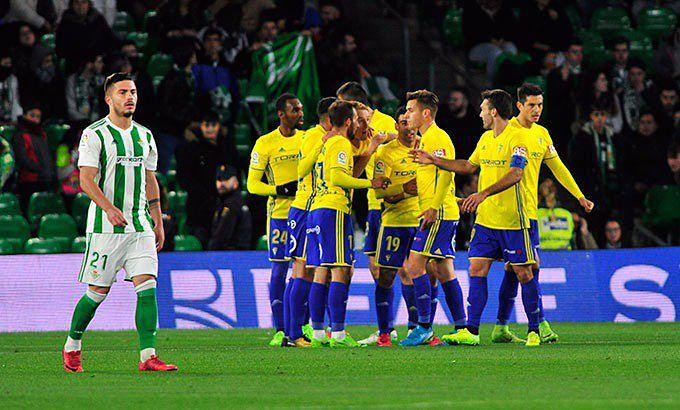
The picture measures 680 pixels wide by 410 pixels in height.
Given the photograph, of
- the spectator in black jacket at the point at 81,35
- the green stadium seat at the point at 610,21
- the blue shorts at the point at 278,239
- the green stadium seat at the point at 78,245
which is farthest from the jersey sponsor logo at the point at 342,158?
the green stadium seat at the point at 610,21

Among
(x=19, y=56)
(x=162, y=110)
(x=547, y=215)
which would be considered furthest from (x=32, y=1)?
(x=547, y=215)

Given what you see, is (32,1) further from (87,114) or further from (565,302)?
(565,302)

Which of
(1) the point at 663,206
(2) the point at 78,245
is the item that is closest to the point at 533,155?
(1) the point at 663,206

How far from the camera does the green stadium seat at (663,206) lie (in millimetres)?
20141

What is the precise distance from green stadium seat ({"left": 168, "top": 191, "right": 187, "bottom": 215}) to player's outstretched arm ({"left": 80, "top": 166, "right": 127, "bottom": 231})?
1014cm

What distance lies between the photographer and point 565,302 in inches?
685

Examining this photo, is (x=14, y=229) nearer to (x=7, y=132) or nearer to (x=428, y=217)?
(x=7, y=132)

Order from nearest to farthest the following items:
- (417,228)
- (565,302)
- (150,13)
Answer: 1. (417,228)
2. (565,302)
3. (150,13)

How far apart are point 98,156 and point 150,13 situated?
13.0 metres

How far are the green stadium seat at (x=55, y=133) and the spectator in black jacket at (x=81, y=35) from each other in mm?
890

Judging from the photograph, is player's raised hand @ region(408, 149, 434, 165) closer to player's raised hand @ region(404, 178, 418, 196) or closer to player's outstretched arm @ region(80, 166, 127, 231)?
player's raised hand @ region(404, 178, 418, 196)

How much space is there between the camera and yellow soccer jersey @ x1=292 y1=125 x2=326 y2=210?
12766 millimetres

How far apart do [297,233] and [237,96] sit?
801cm

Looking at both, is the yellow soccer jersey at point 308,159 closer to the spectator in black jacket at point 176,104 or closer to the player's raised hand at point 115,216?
the player's raised hand at point 115,216
